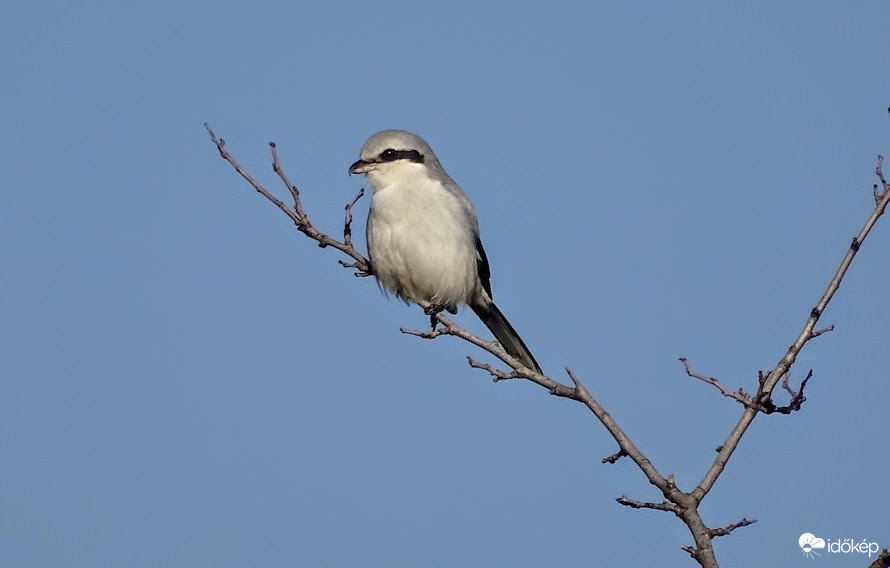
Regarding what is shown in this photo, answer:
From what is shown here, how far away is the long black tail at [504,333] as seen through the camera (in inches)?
290

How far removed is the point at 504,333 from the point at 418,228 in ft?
3.63

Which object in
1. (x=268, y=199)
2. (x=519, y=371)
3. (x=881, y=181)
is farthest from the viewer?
(x=268, y=199)

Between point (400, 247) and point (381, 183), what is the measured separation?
0.49 m

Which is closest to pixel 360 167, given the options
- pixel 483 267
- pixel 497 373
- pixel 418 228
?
pixel 418 228

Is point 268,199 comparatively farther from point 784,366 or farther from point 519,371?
point 784,366

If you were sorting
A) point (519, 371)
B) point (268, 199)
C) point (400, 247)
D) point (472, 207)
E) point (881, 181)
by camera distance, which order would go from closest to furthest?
point (881, 181) < point (519, 371) < point (268, 199) < point (400, 247) < point (472, 207)

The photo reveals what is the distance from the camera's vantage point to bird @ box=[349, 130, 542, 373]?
22.9 ft

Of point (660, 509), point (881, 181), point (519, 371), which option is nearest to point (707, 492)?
point (660, 509)

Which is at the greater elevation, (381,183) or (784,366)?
(381,183)

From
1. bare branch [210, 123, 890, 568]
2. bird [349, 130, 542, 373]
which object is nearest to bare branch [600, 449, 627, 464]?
bare branch [210, 123, 890, 568]

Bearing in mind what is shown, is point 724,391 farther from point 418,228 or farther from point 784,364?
point 418,228

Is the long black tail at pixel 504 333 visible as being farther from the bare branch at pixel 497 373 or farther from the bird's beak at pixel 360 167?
the bare branch at pixel 497 373

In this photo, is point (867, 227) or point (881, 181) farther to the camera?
point (881, 181)

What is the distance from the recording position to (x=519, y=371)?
431 centimetres
